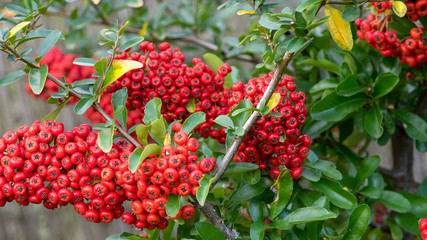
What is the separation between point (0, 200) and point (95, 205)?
27 cm

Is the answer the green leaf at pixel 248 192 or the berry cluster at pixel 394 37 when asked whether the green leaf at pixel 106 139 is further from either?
the berry cluster at pixel 394 37

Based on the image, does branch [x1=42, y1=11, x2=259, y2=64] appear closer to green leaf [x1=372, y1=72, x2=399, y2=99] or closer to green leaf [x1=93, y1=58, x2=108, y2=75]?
green leaf [x1=372, y1=72, x2=399, y2=99]

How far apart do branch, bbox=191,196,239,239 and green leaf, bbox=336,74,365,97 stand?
646mm

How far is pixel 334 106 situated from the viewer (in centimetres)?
168

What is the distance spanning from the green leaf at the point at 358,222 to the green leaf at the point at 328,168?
12 cm

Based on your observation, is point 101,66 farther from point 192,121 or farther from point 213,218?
point 213,218

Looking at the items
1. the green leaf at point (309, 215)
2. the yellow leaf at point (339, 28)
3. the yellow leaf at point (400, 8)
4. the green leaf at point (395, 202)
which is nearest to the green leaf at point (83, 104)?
the green leaf at point (309, 215)

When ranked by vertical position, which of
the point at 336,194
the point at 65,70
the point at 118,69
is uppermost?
the point at 118,69

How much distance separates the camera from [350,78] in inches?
64.7

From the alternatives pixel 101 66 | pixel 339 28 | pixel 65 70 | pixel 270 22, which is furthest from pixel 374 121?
pixel 65 70

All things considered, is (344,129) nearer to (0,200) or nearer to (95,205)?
(95,205)

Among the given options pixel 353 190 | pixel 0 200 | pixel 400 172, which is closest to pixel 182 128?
pixel 0 200

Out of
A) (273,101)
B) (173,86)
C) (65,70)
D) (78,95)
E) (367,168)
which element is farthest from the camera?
(65,70)

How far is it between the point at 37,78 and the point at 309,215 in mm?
868
